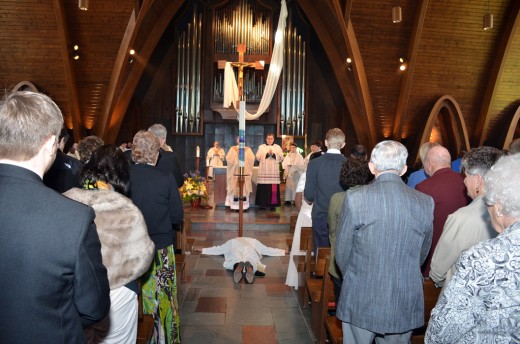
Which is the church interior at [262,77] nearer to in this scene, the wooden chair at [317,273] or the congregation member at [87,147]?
the wooden chair at [317,273]

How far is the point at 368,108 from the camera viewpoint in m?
11.7

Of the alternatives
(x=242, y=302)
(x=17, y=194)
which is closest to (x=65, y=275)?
(x=17, y=194)

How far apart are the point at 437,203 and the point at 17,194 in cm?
283

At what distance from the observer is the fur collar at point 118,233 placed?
2047mm

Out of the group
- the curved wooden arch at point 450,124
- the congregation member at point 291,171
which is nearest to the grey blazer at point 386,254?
the congregation member at point 291,171

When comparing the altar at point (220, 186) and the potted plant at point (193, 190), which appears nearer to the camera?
the potted plant at point (193, 190)

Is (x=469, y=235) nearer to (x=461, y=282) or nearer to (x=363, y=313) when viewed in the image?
(x=363, y=313)

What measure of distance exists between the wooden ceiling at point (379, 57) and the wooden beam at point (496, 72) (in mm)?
23

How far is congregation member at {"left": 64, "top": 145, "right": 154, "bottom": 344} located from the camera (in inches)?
81.0

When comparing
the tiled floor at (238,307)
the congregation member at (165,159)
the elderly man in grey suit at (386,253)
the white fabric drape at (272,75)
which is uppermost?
the white fabric drape at (272,75)

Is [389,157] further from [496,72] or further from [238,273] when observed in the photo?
[496,72]

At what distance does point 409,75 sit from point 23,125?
10599 millimetres

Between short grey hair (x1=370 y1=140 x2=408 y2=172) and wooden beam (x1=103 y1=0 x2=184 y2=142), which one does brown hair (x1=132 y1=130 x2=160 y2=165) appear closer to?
short grey hair (x1=370 y1=140 x2=408 y2=172)

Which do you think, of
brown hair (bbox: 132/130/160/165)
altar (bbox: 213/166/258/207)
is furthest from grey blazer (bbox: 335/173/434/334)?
altar (bbox: 213/166/258/207)
